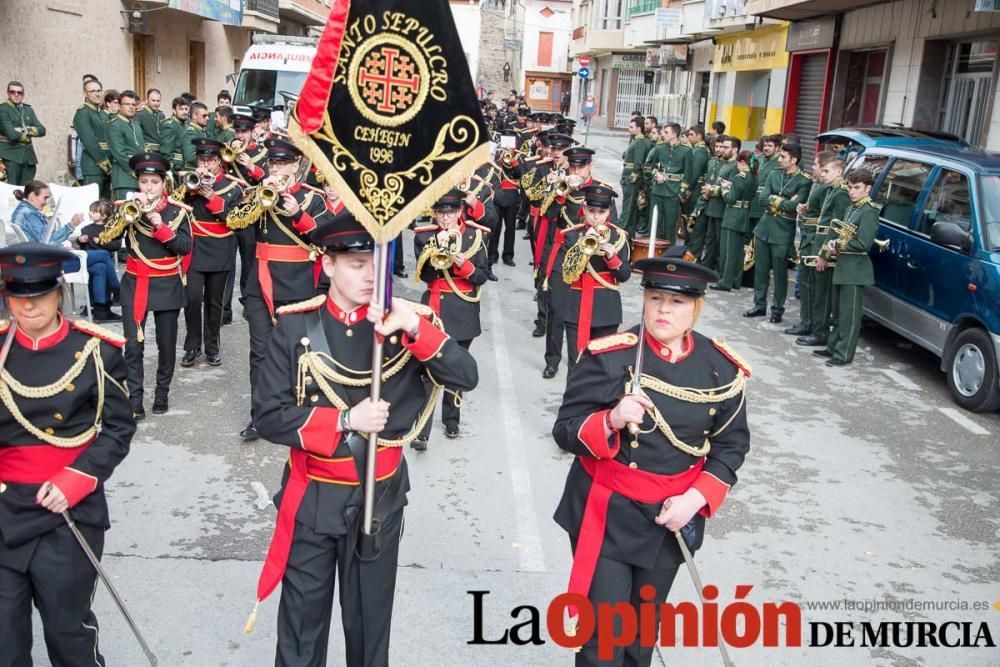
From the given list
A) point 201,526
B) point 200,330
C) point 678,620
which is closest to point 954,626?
point 678,620

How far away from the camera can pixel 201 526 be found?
5957 mm

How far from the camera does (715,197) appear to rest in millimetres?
14797

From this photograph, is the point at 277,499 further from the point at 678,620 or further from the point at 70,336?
Answer: the point at 678,620

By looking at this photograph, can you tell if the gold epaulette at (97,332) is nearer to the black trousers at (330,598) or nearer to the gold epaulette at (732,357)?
the black trousers at (330,598)

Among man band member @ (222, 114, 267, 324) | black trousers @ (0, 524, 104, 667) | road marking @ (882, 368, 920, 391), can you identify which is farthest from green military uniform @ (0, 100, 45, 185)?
road marking @ (882, 368, 920, 391)

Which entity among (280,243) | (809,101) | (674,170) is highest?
(809,101)

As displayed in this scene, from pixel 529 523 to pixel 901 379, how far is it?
18.7 feet

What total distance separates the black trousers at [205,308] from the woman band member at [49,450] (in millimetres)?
5049

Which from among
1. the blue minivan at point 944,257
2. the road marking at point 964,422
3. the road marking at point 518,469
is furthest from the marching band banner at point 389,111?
the blue minivan at point 944,257

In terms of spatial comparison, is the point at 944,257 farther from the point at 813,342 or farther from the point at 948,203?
the point at 813,342

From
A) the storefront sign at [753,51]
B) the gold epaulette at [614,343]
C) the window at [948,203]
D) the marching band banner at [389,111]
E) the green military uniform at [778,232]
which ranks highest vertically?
the storefront sign at [753,51]

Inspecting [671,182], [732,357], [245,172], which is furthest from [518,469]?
[671,182]

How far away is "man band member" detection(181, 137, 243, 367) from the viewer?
884 cm

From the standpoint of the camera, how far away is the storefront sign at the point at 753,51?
2597 cm
